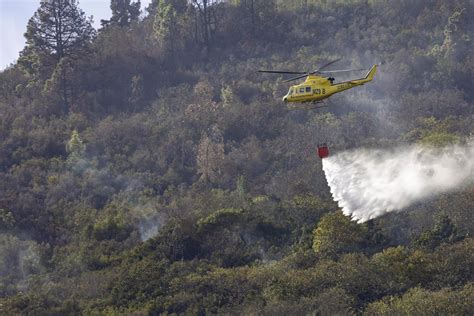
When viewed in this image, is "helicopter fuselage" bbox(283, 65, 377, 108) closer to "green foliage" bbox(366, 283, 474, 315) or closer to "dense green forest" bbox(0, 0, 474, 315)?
"dense green forest" bbox(0, 0, 474, 315)

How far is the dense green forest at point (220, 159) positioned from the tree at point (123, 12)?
19 centimetres

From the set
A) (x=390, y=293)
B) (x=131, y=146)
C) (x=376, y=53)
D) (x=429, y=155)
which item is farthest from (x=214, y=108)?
(x=390, y=293)

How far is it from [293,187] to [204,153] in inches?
521

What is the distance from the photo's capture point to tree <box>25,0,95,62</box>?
109 meters

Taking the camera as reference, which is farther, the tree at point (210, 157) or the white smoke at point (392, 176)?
the tree at point (210, 157)

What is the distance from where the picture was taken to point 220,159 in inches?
3698

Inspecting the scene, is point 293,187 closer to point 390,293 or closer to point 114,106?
point 390,293

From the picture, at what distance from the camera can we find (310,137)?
→ 9531 cm

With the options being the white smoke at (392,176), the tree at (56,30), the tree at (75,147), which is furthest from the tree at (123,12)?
the white smoke at (392,176)

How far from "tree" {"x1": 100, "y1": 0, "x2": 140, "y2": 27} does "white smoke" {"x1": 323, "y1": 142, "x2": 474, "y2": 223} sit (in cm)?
5470

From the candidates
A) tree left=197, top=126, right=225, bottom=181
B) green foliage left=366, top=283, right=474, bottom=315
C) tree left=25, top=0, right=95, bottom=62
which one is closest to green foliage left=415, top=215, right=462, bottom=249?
green foliage left=366, top=283, right=474, bottom=315

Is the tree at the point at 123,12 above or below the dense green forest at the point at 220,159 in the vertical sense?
above

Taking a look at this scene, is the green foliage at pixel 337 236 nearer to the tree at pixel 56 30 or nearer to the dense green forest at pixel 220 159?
the dense green forest at pixel 220 159

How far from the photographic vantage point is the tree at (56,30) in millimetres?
109312
